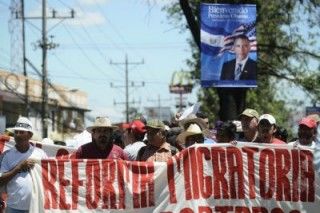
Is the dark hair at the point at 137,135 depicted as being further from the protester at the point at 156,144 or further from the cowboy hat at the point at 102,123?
the cowboy hat at the point at 102,123

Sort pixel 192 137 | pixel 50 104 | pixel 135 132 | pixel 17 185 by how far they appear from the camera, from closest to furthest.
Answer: pixel 17 185, pixel 192 137, pixel 135 132, pixel 50 104

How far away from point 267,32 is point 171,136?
14.7m

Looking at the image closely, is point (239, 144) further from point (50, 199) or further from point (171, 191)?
point (50, 199)

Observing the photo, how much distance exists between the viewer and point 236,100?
1694 cm

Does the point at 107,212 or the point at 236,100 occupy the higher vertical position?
the point at 236,100

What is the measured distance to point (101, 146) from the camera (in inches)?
321

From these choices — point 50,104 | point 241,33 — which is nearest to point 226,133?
point 241,33

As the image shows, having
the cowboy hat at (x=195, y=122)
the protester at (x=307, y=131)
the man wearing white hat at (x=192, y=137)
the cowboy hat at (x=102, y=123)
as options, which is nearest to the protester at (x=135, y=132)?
the cowboy hat at (x=195, y=122)

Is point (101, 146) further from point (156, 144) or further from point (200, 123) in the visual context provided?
point (200, 123)

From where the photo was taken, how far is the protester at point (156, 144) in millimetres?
8156

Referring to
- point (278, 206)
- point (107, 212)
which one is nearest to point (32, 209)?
point (107, 212)

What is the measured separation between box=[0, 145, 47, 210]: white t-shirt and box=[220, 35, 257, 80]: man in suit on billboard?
26.4ft

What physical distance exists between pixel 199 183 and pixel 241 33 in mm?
8283

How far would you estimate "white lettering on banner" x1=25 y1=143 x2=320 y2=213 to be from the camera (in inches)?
311
